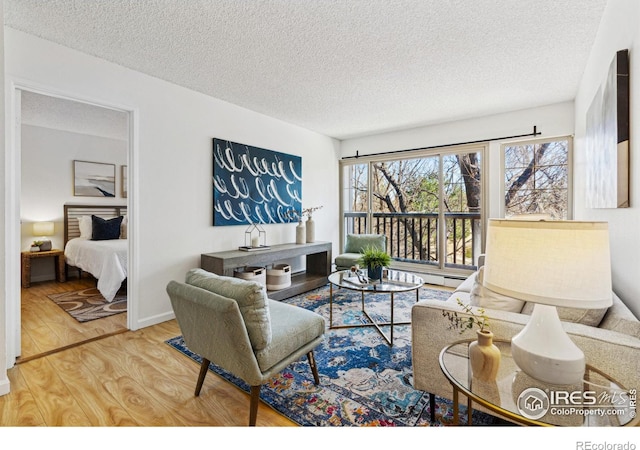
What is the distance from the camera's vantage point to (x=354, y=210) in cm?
551

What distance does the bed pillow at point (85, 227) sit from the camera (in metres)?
4.76

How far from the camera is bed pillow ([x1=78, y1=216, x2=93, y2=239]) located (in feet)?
15.6

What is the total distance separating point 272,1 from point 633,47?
6.18 ft

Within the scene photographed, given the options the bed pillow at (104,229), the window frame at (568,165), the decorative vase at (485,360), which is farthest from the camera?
the bed pillow at (104,229)

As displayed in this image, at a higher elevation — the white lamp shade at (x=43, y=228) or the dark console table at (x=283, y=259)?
the white lamp shade at (x=43, y=228)

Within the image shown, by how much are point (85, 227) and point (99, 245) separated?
111cm

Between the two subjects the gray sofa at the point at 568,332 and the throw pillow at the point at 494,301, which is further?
the throw pillow at the point at 494,301

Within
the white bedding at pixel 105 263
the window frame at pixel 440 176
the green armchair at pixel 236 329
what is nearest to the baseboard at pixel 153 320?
the white bedding at pixel 105 263

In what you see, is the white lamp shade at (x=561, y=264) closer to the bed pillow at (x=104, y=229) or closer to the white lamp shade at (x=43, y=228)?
the bed pillow at (x=104, y=229)

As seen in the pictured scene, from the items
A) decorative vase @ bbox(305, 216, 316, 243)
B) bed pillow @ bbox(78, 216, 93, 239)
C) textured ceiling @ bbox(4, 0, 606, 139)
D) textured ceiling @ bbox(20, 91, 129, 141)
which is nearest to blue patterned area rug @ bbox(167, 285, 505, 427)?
decorative vase @ bbox(305, 216, 316, 243)

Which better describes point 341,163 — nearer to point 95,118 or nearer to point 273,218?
point 273,218

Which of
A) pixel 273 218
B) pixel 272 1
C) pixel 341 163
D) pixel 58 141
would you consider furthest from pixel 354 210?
pixel 58 141

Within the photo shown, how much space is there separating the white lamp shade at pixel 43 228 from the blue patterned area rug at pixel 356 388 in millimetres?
3512
